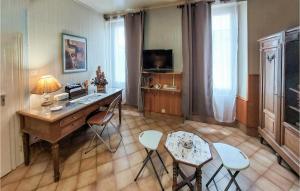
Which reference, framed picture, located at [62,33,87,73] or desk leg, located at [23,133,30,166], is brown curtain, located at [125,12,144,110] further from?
desk leg, located at [23,133,30,166]

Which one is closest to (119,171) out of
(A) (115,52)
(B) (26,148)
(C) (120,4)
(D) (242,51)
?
(B) (26,148)

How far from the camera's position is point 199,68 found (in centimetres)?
374

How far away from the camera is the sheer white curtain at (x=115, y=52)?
4578 millimetres

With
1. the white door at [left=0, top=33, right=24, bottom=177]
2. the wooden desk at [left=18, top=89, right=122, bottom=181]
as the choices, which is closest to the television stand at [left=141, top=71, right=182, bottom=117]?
the wooden desk at [left=18, top=89, right=122, bottom=181]

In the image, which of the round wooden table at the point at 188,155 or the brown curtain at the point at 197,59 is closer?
the round wooden table at the point at 188,155

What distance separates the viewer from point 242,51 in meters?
3.35

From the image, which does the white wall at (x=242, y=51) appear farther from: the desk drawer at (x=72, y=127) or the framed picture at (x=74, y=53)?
the framed picture at (x=74, y=53)

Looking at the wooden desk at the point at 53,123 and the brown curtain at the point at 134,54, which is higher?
the brown curtain at the point at 134,54

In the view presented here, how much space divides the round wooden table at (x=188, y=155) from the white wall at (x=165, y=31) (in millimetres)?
2393

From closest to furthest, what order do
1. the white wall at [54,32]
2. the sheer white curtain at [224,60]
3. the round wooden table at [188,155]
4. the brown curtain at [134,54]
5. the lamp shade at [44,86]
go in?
the round wooden table at [188,155]
the lamp shade at [44,86]
the white wall at [54,32]
the sheer white curtain at [224,60]
the brown curtain at [134,54]

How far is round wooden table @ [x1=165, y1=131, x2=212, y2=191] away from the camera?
1561mm

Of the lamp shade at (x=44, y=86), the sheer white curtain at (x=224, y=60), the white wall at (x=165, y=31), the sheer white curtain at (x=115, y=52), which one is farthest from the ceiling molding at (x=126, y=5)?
→ the lamp shade at (x=44, y=86)

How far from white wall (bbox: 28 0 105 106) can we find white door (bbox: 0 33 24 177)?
0.30 metres

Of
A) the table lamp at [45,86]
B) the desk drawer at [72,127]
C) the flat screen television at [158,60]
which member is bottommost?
the desk drawer at [72,127]
